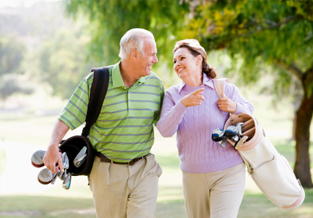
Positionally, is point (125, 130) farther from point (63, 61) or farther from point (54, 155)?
point (63, 61)

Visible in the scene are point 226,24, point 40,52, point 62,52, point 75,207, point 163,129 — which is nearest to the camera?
point 163,129

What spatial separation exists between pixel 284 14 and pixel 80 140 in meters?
4.73

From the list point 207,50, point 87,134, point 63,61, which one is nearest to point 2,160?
point 207,50

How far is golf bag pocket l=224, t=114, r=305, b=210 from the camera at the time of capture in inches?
115

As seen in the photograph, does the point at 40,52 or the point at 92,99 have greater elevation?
the point at 40,52

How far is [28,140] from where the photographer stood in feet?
106

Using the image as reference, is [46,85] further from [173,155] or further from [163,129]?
A: [163,129]

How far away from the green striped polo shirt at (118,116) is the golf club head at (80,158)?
12 centimetres

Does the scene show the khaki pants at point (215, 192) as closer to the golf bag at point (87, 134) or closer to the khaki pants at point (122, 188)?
the khaki pants at point (122, 188)

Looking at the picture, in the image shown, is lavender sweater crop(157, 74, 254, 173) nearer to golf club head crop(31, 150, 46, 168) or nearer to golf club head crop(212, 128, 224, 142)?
golf club head crop(212, 128, 224, 142)

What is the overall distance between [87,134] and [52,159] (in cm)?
36

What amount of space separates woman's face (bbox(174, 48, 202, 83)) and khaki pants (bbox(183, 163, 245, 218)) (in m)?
0.72

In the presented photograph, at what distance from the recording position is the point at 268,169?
2.96 m

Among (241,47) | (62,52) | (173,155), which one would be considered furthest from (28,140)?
(241,47)
